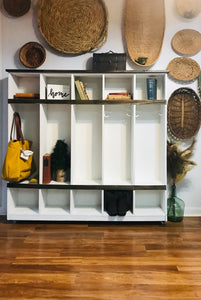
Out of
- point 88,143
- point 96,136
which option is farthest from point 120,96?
point 88,143

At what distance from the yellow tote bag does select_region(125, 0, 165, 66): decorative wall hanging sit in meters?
1.60

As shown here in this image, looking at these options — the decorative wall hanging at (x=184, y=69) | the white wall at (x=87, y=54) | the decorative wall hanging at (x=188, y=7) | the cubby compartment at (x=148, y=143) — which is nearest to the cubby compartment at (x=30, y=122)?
the white wall at (x=87, y=54)

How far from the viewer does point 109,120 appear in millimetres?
3217

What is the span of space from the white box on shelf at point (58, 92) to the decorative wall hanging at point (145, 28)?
0.87 meters

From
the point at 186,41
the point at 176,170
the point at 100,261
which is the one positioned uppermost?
the point at 186,41

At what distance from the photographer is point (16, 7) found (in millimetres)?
3207

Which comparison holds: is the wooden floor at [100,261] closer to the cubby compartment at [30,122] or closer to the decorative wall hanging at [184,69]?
the cubby compartment at [30,122]

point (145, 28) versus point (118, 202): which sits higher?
point (145, 28)

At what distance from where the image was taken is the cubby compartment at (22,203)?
298 centimetres

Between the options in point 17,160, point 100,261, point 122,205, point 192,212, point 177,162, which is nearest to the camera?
point 100,261

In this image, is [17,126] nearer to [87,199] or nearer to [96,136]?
[96,136]

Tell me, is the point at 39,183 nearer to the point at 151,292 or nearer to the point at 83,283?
the point at 83,283

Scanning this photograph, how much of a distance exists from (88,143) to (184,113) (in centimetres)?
119

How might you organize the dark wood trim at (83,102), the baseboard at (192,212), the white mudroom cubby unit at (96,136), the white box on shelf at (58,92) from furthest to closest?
the baseboard at (192,212) < the white mudroom cubby unit at (96,136) < the white box on shelf at (58,92) < the dark wood trim at (83,102)
